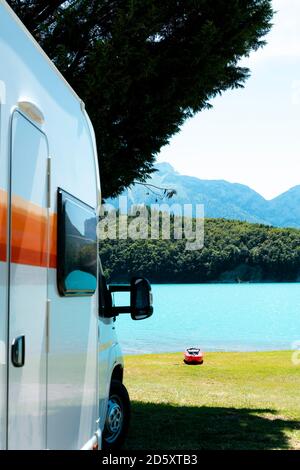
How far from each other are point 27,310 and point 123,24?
515cm

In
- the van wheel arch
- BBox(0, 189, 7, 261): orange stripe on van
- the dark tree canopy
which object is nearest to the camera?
BBox(0, 189, 7, 261): orange stripe on van

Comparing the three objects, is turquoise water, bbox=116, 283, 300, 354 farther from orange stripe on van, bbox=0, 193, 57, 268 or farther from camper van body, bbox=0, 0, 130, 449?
orange stripe on van, bbox=0, 193, 57, 268

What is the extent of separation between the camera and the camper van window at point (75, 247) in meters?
3.65

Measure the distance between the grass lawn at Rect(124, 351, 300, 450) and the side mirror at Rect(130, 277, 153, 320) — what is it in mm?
2633

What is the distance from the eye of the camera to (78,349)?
13.4ft

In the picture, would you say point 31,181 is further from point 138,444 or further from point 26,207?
point 138,444

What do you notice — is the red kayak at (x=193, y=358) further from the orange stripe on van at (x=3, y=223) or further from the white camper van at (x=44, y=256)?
the orange stripe on van at (x=3, y=223)

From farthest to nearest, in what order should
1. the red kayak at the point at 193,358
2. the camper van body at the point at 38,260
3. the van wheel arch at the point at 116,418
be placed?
1. the red kayak at the point at 193,358
2. the van wheel arch at the point at 116,418
3. the camper van body at the point at 38,260

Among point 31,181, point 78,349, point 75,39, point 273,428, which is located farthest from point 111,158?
point 31,181

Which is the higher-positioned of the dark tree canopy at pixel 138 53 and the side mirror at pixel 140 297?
the dark tree canopy at pixel 138 53

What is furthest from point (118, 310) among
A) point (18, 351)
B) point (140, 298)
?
point (18, 351)

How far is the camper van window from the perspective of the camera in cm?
365

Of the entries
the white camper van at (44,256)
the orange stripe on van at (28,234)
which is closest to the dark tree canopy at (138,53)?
the white camper van at (44,256)

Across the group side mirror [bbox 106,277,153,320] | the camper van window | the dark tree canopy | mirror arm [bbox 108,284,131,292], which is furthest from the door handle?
the dark tree canopy
